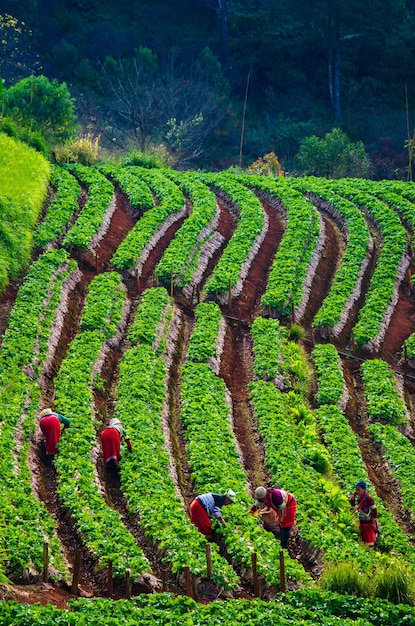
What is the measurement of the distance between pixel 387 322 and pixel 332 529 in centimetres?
1745

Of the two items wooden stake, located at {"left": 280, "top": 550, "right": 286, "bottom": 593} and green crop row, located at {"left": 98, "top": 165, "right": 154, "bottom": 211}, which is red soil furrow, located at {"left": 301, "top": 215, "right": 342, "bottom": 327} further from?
wooden stake, located at {"left": 280, "top": 550, "right": 286, "bottom": 593}

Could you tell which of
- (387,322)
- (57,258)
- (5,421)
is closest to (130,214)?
(57,258)

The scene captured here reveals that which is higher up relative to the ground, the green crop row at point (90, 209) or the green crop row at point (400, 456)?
the green crop row at point (90, 209)

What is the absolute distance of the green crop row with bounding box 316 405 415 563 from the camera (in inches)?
1120

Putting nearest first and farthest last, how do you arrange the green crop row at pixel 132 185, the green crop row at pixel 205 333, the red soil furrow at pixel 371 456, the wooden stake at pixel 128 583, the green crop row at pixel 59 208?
the wooden stake at pixel 128 583, the red soil furrow at pixel 371 456, the green crop row at pixel 205 333, the green crop row at pixel 59 208, the green crop row at pixel 132 185

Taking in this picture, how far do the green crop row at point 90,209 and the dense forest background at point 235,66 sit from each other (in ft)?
94.8

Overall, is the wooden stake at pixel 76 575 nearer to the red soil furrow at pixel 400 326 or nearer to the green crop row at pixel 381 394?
the green crop row at pixel 381 394

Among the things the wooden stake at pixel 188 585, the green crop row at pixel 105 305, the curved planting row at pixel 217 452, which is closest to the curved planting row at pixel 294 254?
the curved planting row at pixel 217 452

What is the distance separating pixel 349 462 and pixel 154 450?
6.06m

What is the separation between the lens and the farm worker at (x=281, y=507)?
27.2 metres

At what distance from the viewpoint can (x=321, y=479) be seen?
31.0 metres

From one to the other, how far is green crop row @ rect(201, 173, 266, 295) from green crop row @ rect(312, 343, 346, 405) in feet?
16.5

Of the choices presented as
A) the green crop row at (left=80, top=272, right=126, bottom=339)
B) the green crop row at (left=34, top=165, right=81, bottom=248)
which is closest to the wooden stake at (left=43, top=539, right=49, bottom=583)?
the green crop row at (left=80, top=272, right=126, bottom=339)

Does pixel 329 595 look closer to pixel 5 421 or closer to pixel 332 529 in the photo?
pixel 332 529
